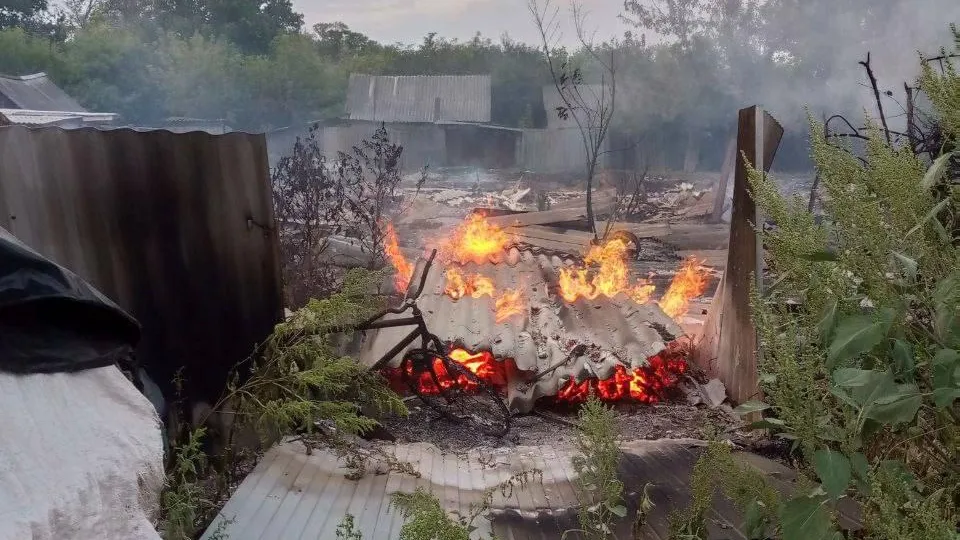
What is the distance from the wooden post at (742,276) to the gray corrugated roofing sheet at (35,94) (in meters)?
22.0

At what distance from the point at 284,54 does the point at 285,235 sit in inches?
904

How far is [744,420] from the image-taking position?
194 inches

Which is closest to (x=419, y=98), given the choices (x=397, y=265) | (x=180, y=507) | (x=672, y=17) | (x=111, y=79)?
(x=672, y=17)

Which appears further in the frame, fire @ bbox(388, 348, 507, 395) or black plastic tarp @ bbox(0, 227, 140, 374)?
fire @ bbox(388, 348, 507, 395)

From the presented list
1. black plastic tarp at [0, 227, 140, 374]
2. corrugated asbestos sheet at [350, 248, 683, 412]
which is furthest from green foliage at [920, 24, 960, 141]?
corrugated asbestos sheet at [350, 248, 683, 412]

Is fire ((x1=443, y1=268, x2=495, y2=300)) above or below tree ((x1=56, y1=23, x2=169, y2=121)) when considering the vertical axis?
below

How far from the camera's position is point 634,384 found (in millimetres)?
5996

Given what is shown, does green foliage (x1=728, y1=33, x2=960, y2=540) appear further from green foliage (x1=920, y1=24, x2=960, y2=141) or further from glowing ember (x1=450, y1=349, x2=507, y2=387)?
glowing ember (x1=450, y1=349, x2=507, y2=387)

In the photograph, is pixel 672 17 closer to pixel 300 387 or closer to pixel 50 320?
pixel 300 387

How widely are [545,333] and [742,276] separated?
78.7 inches

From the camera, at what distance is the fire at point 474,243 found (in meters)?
8.67

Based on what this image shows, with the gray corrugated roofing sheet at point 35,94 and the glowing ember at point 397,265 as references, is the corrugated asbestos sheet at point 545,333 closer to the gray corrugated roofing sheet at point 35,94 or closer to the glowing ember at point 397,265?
the glowing ember at point 397,265

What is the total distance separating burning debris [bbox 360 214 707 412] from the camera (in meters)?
5.77

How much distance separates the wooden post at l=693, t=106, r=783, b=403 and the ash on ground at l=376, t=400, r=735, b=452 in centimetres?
40
